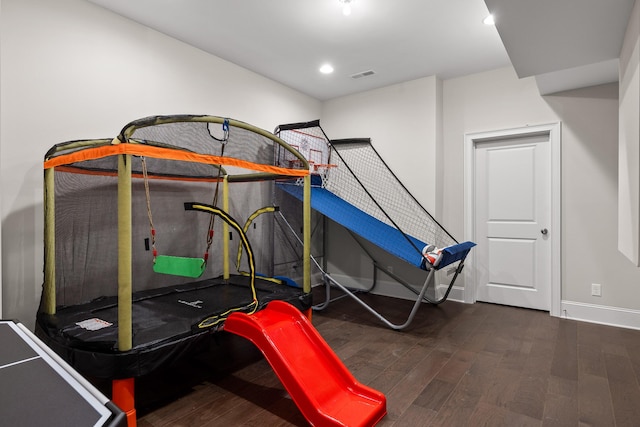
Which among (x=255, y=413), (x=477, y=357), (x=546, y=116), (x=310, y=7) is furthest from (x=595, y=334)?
(x=310, y=7)

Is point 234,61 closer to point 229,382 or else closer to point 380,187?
point 380,187

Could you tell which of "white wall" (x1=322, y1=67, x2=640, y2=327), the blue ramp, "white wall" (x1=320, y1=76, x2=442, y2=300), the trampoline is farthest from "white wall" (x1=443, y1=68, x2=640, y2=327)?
the trampoline

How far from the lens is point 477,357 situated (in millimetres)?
2619

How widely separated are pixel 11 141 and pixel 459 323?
13.2ft

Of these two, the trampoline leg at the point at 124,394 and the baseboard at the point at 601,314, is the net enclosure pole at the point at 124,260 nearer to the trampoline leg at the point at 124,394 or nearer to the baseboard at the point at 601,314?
the trampoline leg at the point at 124,394

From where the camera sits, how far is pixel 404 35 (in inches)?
124

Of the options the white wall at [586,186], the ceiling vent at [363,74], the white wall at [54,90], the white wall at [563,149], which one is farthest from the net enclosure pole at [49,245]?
the white wall at [586,186]

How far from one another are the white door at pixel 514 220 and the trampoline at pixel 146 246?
2448 millimetres

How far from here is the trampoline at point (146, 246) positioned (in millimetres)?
1709

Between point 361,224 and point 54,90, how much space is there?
290 cm

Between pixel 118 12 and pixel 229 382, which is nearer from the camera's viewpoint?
pixel 229 382

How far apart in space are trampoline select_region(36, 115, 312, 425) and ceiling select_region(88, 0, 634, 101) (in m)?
1.13

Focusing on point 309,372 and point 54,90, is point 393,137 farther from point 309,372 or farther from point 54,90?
point 54,90

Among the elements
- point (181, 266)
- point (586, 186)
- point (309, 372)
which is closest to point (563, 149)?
point (586, 186)
